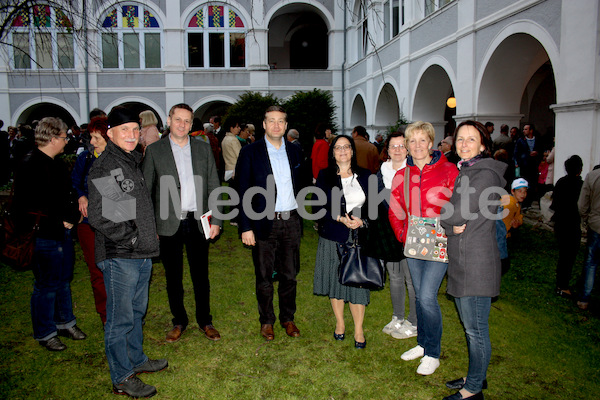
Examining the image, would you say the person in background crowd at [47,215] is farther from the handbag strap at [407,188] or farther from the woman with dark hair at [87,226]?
Answer: the handbag strap at [407,188]

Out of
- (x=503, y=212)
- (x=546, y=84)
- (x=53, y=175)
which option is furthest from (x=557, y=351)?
(x=546, y=84)

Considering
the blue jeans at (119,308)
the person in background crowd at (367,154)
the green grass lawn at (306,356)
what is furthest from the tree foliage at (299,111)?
the blue jeans at (119,308)

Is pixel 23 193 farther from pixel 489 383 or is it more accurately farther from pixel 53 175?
pixel 489 383

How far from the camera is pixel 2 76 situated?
802 inches

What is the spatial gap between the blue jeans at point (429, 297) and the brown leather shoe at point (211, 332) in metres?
1.95

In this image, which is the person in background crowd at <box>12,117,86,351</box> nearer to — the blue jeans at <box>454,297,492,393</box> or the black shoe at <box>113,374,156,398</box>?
the black shoe at <box>113,374,156,398</box>

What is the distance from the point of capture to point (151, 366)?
11.7ft

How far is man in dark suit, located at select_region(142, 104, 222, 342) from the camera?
12.6 ft

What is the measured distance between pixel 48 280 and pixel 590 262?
19.3 ft

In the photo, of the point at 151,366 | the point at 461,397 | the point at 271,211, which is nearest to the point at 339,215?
the point at 271,211

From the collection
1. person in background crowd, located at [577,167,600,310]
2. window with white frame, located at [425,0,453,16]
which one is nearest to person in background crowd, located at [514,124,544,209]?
window with white frame, located at [425,0,453,16]

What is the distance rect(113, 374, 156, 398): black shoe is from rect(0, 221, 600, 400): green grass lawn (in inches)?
3.9

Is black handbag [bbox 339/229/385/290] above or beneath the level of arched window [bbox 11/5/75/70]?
beneath

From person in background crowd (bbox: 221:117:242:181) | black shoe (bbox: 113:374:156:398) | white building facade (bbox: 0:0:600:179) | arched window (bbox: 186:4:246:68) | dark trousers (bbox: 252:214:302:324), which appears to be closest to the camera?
black shoe (bbox: 113:374:156:398)
